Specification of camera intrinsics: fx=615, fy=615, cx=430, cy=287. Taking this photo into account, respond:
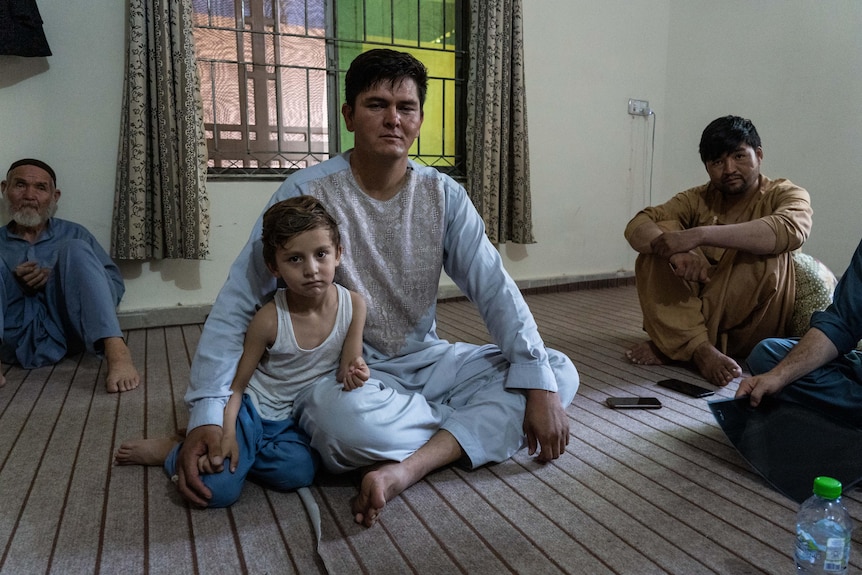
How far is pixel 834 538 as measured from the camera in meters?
1.04

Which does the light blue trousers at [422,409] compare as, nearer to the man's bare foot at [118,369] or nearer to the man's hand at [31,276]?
the man's bare foot at [118,369]

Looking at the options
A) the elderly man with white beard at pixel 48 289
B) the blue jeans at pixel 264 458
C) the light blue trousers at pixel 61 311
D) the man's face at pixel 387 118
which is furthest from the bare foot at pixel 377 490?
the light blue trousers at pixel 61 311

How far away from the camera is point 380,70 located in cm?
145

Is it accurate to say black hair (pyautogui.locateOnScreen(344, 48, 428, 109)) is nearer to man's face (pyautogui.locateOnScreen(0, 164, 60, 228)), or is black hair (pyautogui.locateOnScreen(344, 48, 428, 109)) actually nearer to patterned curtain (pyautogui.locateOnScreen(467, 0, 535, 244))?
man's face (pyautogui.locateOnScreen(0, 164, 60, 228))

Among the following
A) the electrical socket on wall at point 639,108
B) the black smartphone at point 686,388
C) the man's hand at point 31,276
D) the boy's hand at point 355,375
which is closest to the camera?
the boy's hand at point 355,375

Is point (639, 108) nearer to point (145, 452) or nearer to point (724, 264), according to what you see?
point (724, 264)

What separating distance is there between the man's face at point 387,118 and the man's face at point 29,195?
5.66 feet

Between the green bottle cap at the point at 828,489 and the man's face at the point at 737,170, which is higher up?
the man's face at the point at 737,170

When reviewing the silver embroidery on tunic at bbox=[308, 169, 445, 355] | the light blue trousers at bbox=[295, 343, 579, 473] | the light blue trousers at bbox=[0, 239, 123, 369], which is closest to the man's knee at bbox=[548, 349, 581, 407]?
the light blue trousers at bbox=[295, 343, 579, 473]

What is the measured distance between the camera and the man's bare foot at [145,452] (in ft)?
4.97

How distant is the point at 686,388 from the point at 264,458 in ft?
4.74

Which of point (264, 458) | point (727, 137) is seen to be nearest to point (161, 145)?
point (264, 458)

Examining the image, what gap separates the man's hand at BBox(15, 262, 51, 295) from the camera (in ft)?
7.63

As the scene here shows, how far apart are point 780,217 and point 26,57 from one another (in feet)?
10.3
